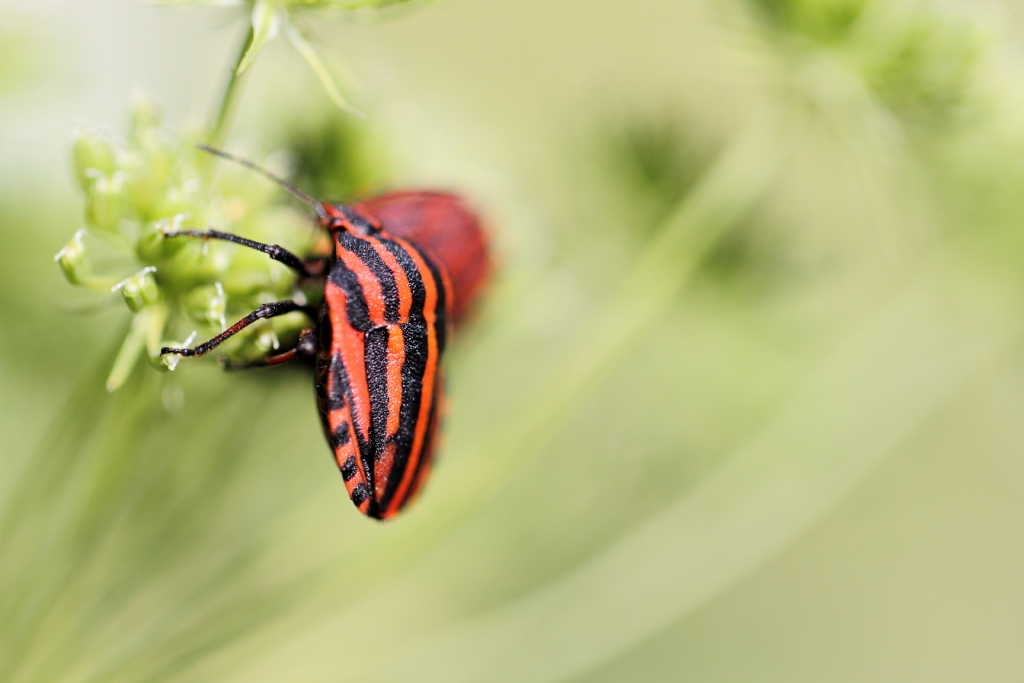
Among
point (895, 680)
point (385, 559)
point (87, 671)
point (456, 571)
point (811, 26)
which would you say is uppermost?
point (811, 26)

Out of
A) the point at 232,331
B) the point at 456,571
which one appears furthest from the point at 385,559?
the point at 456,571

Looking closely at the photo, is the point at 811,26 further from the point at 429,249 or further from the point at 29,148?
the point at 29,148

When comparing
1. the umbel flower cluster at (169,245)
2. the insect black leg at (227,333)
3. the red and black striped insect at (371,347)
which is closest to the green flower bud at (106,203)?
the umbel flower cluster at (169,245)

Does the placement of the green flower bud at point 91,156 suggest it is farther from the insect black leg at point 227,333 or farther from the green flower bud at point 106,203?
the insect black leg at point 227,333

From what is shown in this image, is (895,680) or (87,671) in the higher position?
(87,671)

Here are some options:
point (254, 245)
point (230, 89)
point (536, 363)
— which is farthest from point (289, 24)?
point (536, 363)

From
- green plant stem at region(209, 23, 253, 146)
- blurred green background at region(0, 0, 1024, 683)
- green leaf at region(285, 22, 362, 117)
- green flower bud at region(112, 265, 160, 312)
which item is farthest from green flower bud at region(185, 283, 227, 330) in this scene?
green leaf at region(285, 22, 362, 117)
